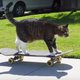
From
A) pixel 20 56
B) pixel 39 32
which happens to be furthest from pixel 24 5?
pixel 39 32

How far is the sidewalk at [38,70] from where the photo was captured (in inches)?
291

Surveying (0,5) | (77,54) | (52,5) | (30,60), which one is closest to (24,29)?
(30,60)

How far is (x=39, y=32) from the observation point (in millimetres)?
8172

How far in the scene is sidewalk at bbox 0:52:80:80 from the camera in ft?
24.2

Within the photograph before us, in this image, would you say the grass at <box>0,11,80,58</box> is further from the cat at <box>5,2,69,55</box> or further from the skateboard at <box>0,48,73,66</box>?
the cat at <box>5,2,69,55</box>

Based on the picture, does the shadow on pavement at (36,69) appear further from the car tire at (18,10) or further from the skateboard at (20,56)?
the car tire at (18,10)

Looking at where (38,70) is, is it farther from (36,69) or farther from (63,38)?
(63,38)

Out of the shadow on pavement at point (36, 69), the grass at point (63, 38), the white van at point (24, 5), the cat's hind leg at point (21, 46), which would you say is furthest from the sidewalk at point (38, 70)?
the white van at point (24, 5)

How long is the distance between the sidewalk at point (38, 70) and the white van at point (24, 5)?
10.5 m

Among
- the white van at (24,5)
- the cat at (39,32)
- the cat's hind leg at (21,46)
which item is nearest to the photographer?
the cat at (39,32)

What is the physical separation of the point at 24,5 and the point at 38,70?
12338mm

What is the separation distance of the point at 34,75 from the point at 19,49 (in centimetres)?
110

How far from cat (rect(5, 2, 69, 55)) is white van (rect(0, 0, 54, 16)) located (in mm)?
10610

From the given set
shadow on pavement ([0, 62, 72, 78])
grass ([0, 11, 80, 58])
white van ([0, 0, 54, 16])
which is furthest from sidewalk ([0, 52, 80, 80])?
white van ([0, 0, 54, 16])
